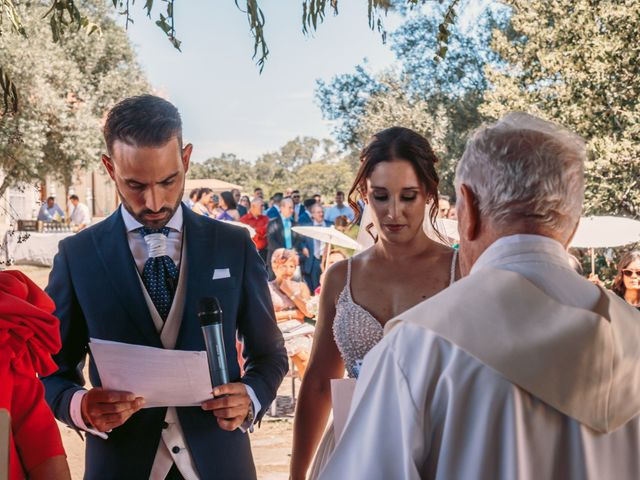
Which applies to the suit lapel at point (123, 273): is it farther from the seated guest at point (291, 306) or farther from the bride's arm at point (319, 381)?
the seated guest at point (291, 306)

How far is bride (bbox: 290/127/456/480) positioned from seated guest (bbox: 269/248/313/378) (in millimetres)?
4652

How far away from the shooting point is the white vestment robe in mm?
1346

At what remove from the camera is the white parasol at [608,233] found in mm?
7738

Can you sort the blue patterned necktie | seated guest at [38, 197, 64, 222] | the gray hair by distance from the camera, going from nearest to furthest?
the gray hair < the blue patterned necktie < seated guest at [38, 197, 64, 222]

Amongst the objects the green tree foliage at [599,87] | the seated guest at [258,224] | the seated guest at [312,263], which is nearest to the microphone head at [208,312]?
the green tree foliage at [599,87]

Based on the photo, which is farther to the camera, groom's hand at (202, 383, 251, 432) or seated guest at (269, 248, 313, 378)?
seated guest at (269, 248, 313, 378)

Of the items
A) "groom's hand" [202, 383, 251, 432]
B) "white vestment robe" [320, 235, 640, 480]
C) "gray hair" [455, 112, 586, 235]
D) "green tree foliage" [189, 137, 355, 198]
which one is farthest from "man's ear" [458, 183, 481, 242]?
"green tree foliage" [189, 137, 355, 198]

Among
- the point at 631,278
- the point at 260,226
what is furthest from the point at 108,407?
the point at 260,226

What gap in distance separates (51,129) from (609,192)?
743 inches

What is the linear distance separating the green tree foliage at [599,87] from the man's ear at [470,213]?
10128 mm

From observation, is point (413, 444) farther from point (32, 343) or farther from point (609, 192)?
point (609, 192)

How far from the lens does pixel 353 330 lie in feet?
8.98

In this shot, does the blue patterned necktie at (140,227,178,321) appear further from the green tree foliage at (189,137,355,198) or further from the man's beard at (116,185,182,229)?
the green tree foliage at (189,137,355,198)

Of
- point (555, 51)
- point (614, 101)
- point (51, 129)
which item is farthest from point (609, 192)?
point (51, 129)
